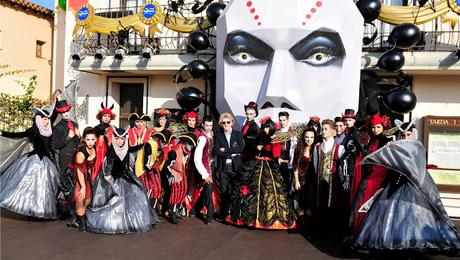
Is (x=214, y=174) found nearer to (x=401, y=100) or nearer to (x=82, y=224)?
(x=82, y=224)

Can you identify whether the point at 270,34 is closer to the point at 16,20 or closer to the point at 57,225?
the point at 57,225

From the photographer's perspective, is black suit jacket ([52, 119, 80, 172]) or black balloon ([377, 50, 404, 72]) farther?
black balloon ([377, 50, 404, 72])

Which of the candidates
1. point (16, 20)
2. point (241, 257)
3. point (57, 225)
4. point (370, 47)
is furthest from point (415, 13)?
point (16, 20)

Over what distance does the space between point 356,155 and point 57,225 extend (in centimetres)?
382

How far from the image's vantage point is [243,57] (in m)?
7.15

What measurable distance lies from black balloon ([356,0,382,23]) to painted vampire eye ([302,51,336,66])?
1.04 metres

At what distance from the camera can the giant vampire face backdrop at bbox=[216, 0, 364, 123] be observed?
22.1ft

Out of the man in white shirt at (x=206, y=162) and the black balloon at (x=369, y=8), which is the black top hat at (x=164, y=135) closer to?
the man in white shirt at (x=206, y=162)

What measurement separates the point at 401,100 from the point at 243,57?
2527mm

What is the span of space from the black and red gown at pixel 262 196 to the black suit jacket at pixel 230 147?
28 centimetres

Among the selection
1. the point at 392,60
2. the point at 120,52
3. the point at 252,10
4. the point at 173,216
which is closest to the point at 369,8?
the point at 392,60

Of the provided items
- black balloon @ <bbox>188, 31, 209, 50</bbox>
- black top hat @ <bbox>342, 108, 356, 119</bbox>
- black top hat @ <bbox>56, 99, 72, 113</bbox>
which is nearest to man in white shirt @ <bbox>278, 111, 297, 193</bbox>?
black top hat @ <bbox>342, 108, 356, 119</bbox>

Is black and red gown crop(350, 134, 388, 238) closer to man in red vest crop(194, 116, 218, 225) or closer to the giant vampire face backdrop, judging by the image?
man in red vest crop(194, 116, 218, 225)

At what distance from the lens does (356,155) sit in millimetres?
5281
